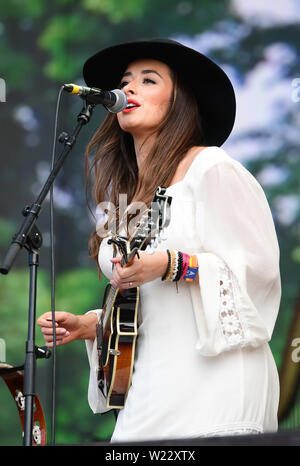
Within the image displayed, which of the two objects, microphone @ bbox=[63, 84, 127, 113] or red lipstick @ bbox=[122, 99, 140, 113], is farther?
red lipstick @ bbox=[122, 99, 140, 113]

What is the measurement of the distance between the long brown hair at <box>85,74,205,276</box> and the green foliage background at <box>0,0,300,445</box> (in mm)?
1356

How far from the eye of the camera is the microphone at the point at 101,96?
189 centimetres

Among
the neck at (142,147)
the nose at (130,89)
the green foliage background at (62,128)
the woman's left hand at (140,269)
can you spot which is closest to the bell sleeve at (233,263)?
the woman's left hand at (140,269)

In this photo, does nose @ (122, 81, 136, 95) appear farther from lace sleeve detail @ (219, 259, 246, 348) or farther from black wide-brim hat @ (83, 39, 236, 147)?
lace sleeve detail @ (219, 259, 246, 348)

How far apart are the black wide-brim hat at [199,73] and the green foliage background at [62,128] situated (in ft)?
4.51

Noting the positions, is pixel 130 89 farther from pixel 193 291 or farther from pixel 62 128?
pixel 62 128

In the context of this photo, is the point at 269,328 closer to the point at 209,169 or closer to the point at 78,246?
the point at 209,169

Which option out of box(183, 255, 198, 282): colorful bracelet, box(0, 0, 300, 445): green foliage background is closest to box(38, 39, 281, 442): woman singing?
box(183, 255, 198, 282): colorful bracelet

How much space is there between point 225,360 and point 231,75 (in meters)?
2.16

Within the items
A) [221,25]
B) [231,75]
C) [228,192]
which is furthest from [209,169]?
[221,25]

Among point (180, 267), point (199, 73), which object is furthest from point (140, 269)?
point (199, 73)

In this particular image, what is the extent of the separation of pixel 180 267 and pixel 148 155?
528mm

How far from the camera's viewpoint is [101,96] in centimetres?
194

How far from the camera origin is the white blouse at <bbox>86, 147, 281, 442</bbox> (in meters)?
1.88
